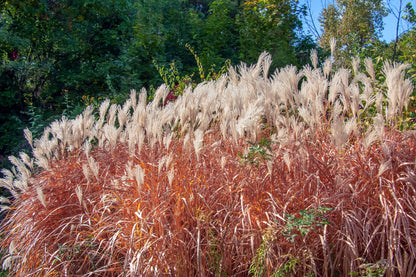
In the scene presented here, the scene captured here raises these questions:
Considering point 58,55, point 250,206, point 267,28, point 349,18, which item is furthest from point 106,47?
point 349,18

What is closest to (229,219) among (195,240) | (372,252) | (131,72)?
(195,240)

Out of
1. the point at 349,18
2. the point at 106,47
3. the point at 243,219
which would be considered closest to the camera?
the point at 243,219

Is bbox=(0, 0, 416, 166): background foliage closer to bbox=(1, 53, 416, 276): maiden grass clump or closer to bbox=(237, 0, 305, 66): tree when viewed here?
bbox=(237, 0, 305, 66): tree

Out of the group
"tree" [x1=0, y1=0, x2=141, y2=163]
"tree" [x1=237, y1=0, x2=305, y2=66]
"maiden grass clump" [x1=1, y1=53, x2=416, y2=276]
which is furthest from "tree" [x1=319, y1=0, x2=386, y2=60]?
"maiden grass clump" [x1=1, y1=53, x2=416, y2=276]

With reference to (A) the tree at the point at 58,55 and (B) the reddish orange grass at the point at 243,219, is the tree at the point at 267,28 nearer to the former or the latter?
(A) the tree at the point at 58,55

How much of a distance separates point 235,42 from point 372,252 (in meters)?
8.32

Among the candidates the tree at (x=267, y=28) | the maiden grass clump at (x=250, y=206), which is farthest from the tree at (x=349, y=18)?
the maiden grass clump at (x=250, y=206)

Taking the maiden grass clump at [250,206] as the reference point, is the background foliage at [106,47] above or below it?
above

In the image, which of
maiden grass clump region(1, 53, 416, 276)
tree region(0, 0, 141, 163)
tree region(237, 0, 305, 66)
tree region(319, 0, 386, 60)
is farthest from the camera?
tree region(319, 0, 386, 60)

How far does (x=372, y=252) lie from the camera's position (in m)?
2.48

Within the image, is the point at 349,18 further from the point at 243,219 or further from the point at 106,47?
the point at 243,219

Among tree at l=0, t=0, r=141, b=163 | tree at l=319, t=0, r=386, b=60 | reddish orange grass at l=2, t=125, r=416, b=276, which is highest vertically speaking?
tree at l=319, t=0, r=386, b=60

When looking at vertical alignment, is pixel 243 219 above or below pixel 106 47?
below

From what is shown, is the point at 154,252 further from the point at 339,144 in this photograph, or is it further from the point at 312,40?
the point at 312,40
